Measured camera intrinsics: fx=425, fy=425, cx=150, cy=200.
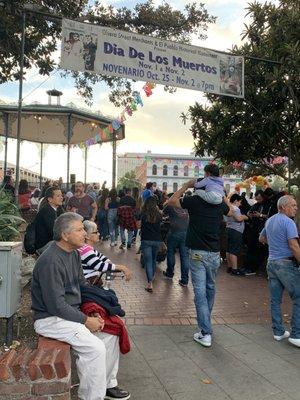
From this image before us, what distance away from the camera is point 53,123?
18.5 meters

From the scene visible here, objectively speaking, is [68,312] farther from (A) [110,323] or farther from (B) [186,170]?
(B) [186,170]

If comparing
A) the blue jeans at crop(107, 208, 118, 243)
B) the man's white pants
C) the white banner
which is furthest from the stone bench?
the blue jeans at crop(107, 208, 118, 243)

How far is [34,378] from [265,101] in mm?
7818

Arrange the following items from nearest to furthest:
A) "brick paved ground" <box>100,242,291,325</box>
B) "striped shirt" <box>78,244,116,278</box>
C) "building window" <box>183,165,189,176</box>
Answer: "striped shirt" <box>78,244,116,278</box>
"brick paved ground" <box>100,242,291,325</box>
"building window" <box>183,165,189,176</box>

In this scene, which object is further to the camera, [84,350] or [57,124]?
[57,124]

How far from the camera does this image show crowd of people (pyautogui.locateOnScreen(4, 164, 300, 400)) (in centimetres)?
311

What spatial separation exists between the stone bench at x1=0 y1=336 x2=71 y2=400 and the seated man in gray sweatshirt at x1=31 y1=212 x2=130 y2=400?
12.4 inches

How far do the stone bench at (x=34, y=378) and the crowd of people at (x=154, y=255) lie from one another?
1.15 ft

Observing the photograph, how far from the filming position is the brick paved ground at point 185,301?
5.88 m

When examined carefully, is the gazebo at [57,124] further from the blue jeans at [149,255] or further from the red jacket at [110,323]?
the red jacket at [110,323]

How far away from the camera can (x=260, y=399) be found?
3.51m

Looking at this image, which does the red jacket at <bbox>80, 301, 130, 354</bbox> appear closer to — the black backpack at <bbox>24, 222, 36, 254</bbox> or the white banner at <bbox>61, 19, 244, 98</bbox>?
the black backpack at <bbox>24, 222, 36, 254</bbox>

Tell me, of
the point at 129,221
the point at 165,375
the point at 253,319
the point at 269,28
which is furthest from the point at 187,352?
the point at 269,28

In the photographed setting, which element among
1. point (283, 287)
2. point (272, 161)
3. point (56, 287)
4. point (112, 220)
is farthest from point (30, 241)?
point (272, 161)
